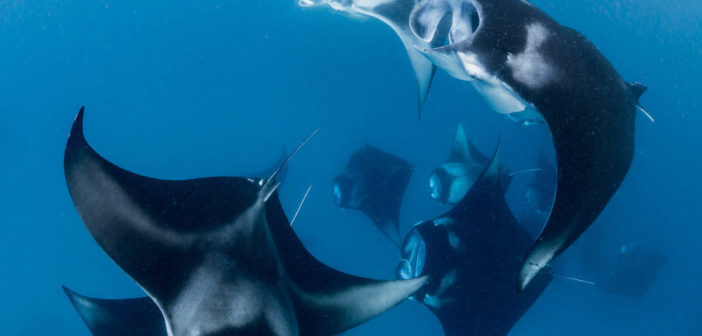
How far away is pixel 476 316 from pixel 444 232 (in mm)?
774

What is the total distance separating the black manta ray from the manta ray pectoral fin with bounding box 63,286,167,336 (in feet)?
12.9

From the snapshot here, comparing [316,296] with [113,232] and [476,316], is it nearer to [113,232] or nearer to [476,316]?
[113,232]

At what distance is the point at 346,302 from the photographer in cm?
223

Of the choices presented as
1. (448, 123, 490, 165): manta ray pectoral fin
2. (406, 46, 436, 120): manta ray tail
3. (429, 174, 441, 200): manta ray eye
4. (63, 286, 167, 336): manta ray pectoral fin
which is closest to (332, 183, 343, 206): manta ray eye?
(429, 174, 441, 200): manta ray eye

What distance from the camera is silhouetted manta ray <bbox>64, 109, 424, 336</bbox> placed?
5.35 ft

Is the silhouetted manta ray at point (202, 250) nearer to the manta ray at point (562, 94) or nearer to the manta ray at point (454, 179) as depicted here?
the manta ray at point (562, 94)

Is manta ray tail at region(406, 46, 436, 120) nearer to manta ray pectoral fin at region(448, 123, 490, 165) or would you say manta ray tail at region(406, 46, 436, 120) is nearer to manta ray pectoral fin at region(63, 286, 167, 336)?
manta ray pectoral fin at region(63, 286, 167, 336)

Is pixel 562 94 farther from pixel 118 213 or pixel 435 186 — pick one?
pixel 435 186

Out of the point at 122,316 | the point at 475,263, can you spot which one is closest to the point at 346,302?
the point at 122,316

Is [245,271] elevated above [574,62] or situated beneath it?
situated beneath

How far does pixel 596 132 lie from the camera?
188 cm

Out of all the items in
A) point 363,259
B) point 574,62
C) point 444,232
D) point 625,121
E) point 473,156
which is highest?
point 574,62

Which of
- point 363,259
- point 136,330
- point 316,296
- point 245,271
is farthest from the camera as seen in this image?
point 363,259

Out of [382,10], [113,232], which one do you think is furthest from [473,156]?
[113,232]
